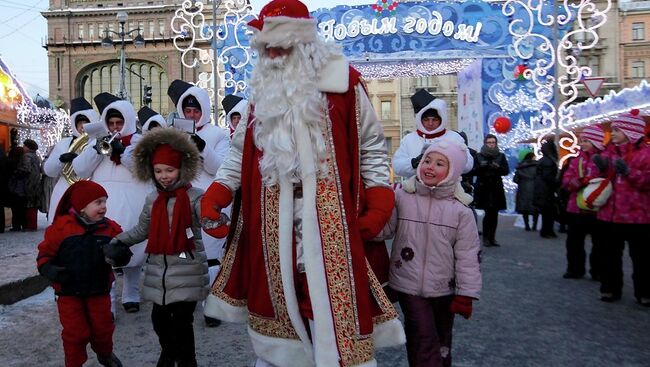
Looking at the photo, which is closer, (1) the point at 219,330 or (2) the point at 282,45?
(2) the point at 282,45

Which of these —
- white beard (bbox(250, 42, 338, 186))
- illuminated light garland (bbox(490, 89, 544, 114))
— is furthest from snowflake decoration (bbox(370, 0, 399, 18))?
white beard (bbox(250, 42, 338, 186))

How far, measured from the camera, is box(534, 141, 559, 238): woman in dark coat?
33.1 feet

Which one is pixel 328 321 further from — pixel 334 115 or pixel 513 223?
pixel 513 223

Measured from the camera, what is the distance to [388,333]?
2.66m

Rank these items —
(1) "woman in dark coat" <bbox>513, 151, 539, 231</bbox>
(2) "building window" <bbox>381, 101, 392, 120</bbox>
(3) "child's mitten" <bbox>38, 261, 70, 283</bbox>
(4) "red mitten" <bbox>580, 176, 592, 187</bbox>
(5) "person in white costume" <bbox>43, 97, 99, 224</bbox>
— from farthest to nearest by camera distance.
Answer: (2) "building window" <bbox>381, 101, 392, 120</bbox> → (1) "woman in dark coat" <bbox>513, 151, 539, 231</bbox> → (4) "red mitten" <bbox>580, 176, 592, 187</bbox> → (5) "person in white costume" <bbox>43, 97, 99, 224</bbox> → (3) "child's mitten" <bbox>38, 261, 70, 283</bbox>

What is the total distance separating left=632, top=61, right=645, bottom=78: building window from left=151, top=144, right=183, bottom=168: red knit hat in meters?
51.8

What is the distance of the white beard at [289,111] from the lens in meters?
2.60

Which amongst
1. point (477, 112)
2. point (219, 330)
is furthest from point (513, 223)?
point (219, 330)

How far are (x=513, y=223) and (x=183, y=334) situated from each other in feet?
37.0

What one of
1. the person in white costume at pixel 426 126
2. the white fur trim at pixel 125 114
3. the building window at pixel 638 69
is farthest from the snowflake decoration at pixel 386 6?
the building window at pixel 638 69

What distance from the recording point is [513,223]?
13586 mm

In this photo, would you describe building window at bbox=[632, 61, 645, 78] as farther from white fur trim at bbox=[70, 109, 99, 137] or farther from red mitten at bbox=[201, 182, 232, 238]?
red mitten at bbox=[201, 182, 232, 238]

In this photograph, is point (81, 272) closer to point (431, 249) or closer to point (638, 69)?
point (431, 249)

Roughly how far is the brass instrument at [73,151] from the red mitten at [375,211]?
3.10 metres
